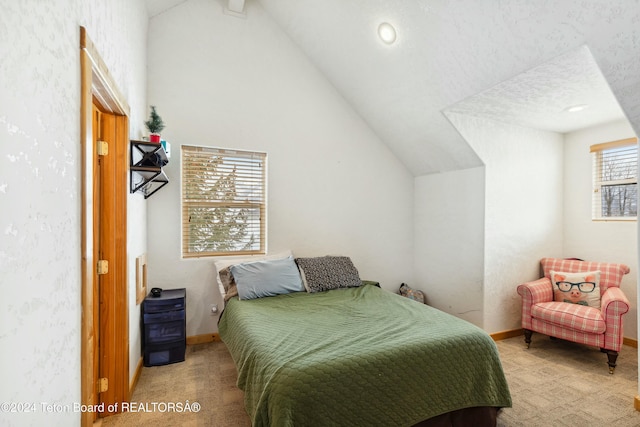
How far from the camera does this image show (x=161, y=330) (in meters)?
2.83

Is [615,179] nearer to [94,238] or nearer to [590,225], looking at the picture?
[590,225]

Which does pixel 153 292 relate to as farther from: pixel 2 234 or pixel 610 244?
pixel 610 244

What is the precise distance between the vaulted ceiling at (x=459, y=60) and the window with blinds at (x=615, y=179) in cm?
36

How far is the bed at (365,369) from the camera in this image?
1551 mm

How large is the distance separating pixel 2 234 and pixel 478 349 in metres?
2.28

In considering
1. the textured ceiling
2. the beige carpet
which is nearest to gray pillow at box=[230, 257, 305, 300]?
the beige carpet

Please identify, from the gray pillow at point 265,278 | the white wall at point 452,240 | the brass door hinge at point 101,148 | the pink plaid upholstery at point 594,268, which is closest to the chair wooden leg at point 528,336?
the white wall at point 452,240

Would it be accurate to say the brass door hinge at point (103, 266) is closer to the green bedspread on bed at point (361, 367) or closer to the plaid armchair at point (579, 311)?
the green bedspread on bed at point (361, 367)

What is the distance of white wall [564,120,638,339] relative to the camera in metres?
3.34

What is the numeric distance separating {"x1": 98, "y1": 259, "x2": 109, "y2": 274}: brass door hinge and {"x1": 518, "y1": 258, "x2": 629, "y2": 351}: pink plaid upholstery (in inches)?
146

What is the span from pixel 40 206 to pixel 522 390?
10.3ft

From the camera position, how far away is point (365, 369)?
1662 mm

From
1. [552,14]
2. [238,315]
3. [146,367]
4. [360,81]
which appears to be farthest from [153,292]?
[552,14]

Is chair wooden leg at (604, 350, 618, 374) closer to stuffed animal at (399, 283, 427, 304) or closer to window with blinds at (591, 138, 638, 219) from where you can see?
window with blinds at (591, 138, 638, 219)
